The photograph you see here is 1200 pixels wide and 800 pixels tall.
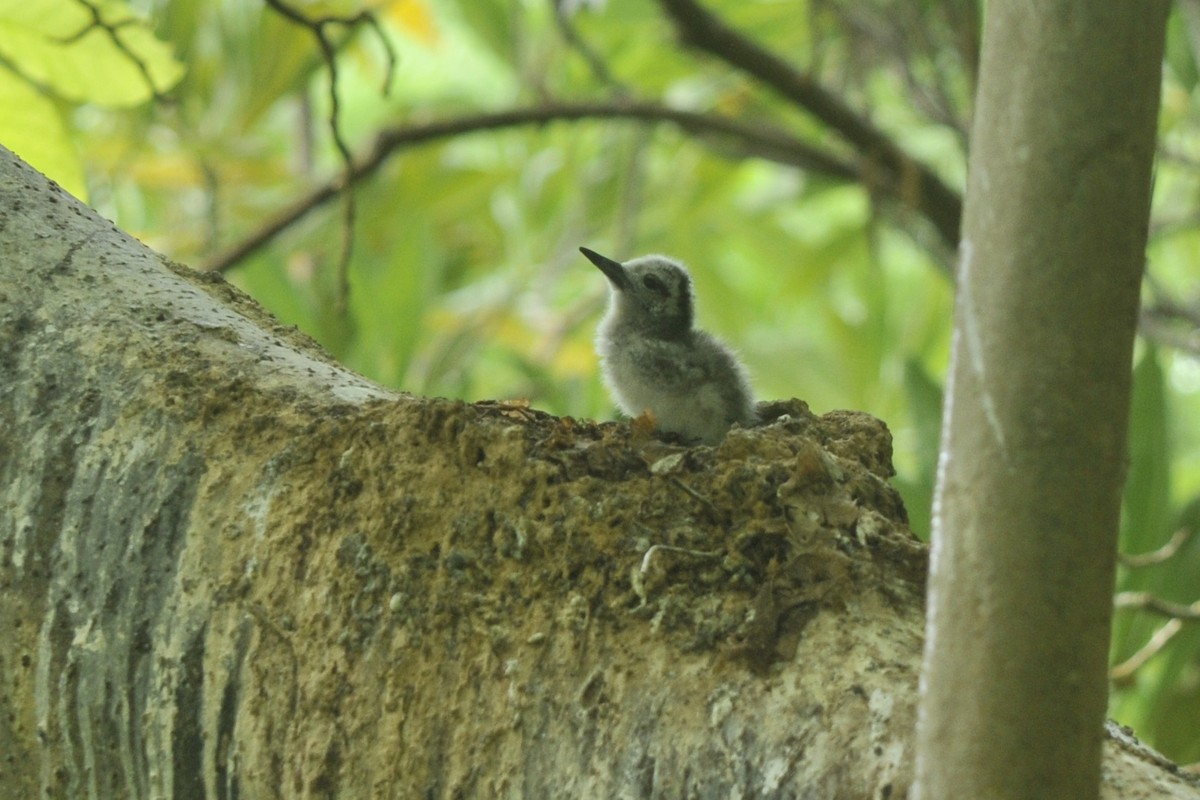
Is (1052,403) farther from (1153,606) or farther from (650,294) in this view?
(650,294)

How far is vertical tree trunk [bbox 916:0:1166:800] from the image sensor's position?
3.68ft

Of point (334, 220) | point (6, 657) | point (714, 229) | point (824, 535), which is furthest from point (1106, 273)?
point (714, 229)

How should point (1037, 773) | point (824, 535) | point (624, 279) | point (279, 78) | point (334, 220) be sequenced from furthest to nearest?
point (334, 220)
point (279, 78)
point (624, 279)
point (824, 535)
point (1037, 773)

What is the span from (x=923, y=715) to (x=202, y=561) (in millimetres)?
980

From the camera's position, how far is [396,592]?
65.9 inches

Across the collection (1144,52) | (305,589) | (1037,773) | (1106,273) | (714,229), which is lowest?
(1037,773)

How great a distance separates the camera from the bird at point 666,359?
2941mm

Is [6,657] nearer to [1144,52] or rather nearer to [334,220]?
[1144,52]

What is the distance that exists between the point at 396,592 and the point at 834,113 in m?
3.66

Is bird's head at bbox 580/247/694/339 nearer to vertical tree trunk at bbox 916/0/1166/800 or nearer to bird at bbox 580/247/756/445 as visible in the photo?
bird at bbox 580/247/756/445

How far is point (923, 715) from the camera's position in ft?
3.85

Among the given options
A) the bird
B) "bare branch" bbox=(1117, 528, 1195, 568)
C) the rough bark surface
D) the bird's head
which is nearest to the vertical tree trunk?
the rough bark surface

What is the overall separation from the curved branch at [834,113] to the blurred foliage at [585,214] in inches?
6.0

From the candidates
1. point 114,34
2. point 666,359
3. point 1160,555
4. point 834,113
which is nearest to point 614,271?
point 666,359
